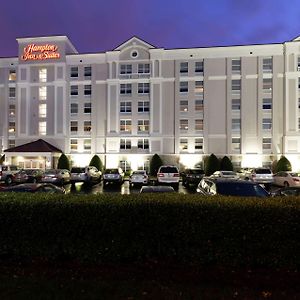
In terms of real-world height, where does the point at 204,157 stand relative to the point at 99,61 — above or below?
below

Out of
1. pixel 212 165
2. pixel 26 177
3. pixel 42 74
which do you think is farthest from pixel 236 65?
pixel 26 177

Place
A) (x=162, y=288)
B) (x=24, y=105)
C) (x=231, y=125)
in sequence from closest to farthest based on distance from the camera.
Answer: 1. (x=162, y=288)
2. (x=231, y=125)
3. (x=24, y=105)

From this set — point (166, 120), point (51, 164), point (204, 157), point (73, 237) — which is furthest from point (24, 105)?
point (73, 237)

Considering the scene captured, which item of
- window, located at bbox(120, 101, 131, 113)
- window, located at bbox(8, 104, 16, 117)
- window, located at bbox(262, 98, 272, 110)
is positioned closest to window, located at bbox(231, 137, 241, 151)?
window, located at bbox(262, 98, 272, 110)

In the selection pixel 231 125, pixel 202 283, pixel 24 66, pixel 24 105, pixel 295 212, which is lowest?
pixel 202 283

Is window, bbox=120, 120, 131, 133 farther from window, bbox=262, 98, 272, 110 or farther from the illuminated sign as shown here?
window, bbox=262, 98, 272, 110

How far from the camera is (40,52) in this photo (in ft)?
169

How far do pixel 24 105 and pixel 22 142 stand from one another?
6.01 metres

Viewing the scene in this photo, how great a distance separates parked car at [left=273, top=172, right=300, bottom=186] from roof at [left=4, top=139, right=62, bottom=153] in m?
31.8

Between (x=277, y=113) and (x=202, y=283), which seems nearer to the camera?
(x=202, y=283)

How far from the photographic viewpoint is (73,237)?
6.61m

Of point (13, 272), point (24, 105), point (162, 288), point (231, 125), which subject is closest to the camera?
point (162, 288)

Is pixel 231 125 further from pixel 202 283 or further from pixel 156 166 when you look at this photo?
pixel 202 283

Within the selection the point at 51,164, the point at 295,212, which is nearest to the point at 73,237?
the point at 295,212
